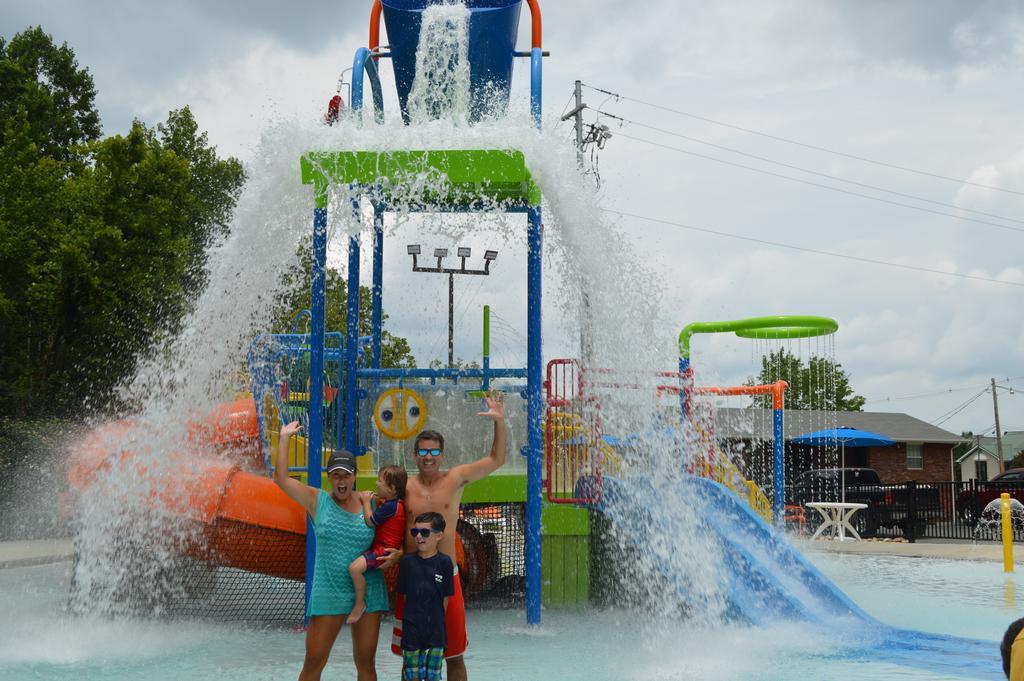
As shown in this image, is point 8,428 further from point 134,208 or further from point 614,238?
point 614,238

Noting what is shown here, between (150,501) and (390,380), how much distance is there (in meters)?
2.71

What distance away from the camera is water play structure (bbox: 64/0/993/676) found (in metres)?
7.10

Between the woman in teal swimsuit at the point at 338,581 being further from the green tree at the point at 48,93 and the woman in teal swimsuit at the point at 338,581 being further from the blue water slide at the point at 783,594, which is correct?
the green tree at the point at 48,93

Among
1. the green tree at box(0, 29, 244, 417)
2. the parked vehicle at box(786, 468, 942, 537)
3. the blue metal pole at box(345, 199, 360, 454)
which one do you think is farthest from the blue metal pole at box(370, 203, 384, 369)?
the parked vehicle at box(786, 468, 942, 537)

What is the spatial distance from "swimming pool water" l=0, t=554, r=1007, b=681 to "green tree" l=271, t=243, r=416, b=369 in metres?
2.89

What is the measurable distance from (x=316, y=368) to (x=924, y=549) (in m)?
13.1

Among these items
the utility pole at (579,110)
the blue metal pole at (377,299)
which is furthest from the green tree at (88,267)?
the blue metal pole at (377,299)

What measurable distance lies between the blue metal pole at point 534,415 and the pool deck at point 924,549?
390 inches

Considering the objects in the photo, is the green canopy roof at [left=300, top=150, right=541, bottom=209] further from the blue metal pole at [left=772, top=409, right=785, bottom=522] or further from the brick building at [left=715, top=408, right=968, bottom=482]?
the brick building at [left=715, top=408, right=968, bottom=482]

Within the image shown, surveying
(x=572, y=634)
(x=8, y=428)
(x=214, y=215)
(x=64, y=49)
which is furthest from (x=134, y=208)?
(x=572, y=634)

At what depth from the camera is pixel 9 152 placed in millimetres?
23250

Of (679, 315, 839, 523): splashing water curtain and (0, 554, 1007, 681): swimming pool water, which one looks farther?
(679, 315, 839, 523): splashing water curtain

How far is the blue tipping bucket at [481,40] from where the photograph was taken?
903 centimetres

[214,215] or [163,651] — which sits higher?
[214,215]
